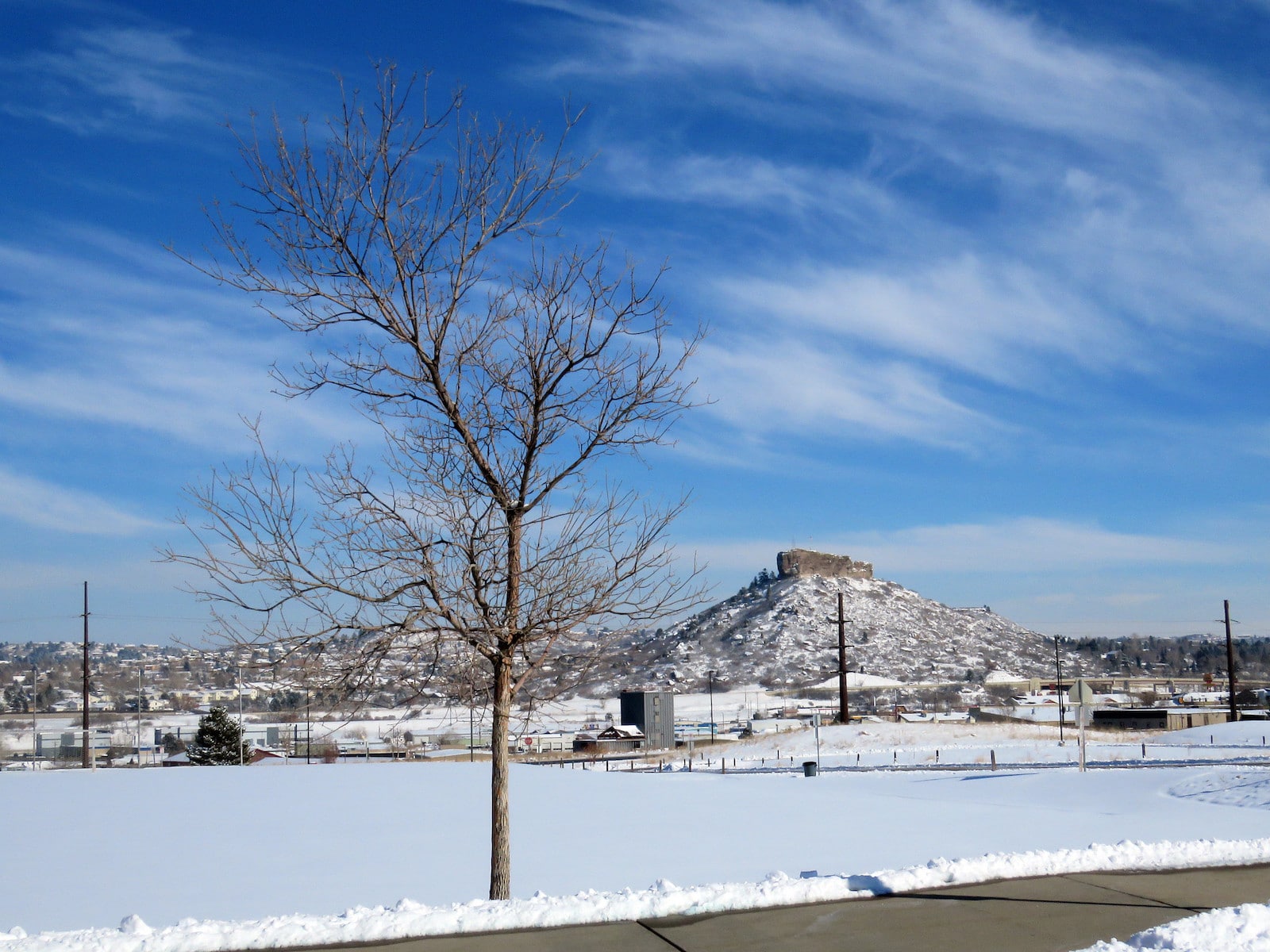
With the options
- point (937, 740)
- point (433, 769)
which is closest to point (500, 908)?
point (433, 769)

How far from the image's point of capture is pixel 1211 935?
24.4 feet

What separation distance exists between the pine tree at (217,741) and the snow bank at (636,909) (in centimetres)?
4557

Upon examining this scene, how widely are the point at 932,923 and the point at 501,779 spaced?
4.45 metres

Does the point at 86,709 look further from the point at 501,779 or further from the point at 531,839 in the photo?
the point at 501,779

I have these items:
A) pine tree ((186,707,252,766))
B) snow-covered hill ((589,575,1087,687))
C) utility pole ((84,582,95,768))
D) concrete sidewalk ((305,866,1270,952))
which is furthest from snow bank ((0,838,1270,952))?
snow-covered hill ((589,575,1087,687))

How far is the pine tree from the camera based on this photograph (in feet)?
166

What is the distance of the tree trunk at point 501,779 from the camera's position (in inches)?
412

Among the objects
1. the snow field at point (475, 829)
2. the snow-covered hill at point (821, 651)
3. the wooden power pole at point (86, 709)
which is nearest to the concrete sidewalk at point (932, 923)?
the snow field at point (475, 829)

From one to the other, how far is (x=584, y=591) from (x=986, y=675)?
16962 centimetres

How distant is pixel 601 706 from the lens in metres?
151

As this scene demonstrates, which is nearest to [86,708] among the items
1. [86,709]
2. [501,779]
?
[86,709]

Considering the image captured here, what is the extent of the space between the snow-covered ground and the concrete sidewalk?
13.3 inches

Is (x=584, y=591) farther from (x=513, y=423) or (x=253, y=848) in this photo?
(x=253, y=848)

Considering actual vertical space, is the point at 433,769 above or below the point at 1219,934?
below
